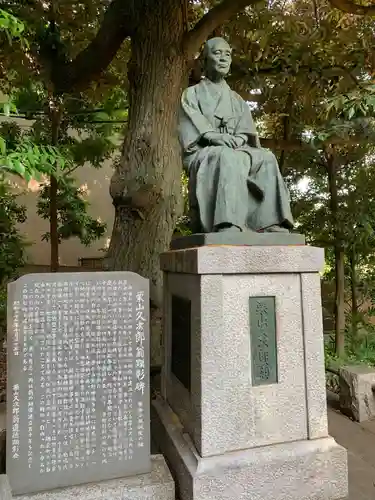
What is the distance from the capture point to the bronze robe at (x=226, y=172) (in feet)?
8.61

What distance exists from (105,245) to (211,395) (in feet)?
30.6

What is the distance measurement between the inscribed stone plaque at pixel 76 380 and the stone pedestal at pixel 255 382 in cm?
35

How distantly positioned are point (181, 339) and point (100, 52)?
417 cm

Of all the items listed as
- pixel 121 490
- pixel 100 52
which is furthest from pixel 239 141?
pixel 100 52

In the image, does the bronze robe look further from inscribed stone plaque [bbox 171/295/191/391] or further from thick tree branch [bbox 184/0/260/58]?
thick tree branch [bbox 184/0/260/58]

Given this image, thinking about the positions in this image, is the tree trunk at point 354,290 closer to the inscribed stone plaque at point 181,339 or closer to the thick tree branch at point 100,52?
the inscribed stone plaque at point 181,339

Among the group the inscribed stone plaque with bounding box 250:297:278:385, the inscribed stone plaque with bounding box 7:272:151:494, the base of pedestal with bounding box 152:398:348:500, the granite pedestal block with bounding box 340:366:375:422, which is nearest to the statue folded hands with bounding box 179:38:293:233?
the inscribed stone plaque with bounding box 250:297:278:385

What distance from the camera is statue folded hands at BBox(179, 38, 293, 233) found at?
8.62ft

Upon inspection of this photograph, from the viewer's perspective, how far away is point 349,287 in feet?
23.7

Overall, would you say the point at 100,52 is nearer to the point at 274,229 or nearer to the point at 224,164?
the point at 224,164

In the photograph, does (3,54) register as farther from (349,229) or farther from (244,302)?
(349,229)

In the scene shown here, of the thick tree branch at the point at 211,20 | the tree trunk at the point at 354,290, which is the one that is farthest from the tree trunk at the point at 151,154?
the tree trunk at the point at 354,290

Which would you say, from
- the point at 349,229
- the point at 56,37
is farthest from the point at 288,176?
the point at 56,37

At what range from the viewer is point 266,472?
2268mm
